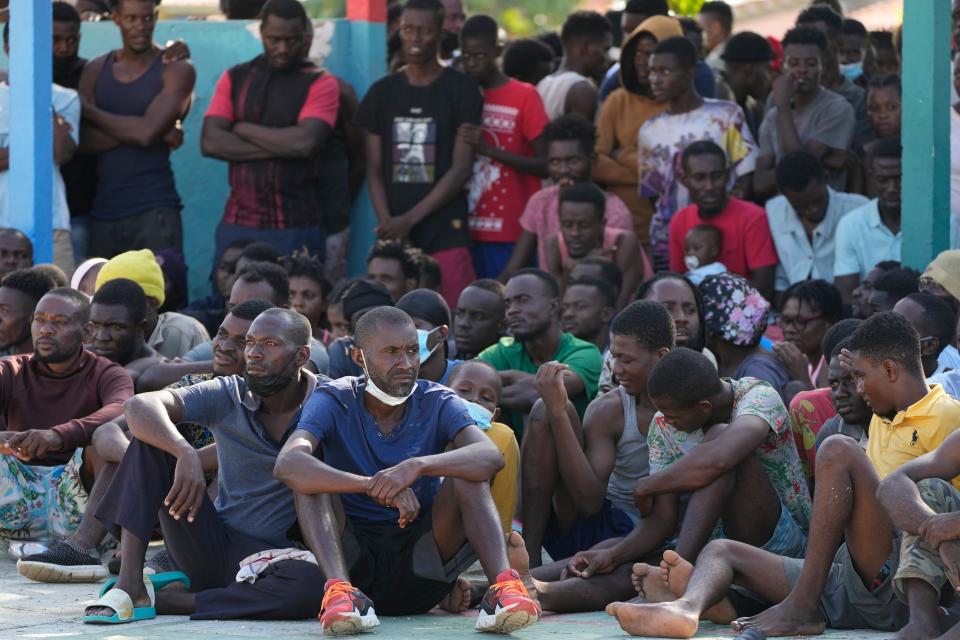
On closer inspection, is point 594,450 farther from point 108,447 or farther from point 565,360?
point 108,447

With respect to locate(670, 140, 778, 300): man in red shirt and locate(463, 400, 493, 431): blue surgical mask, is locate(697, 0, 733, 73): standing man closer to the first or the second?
locate(670, 140, 778, 300): man in red shirt

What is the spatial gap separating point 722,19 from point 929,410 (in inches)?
311

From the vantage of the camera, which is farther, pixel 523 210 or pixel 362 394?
pixel 523 210

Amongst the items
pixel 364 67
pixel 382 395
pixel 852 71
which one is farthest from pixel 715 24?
pixel 382 395

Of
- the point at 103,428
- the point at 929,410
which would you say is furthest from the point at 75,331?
the point at 929,410

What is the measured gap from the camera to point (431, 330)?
7602 millimetres

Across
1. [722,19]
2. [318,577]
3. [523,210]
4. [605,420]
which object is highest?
[722,19]

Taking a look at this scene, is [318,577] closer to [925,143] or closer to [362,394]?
[362,394]

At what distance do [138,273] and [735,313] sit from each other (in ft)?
10.8

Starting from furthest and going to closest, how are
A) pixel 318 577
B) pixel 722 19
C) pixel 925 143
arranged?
pixel 722 19 < pixel 925 143 < pixel 318 577

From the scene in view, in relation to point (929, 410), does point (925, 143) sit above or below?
above

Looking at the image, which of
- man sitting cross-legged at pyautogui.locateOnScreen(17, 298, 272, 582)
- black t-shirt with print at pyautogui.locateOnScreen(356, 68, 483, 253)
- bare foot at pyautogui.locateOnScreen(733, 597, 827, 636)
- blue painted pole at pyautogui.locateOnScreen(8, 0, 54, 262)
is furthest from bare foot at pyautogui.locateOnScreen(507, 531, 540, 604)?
blue painted pole at pyautogui.locateOnScreen(8, 0, 54, 262)

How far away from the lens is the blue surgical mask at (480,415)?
21.6 ft

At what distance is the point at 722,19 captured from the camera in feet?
42.6
